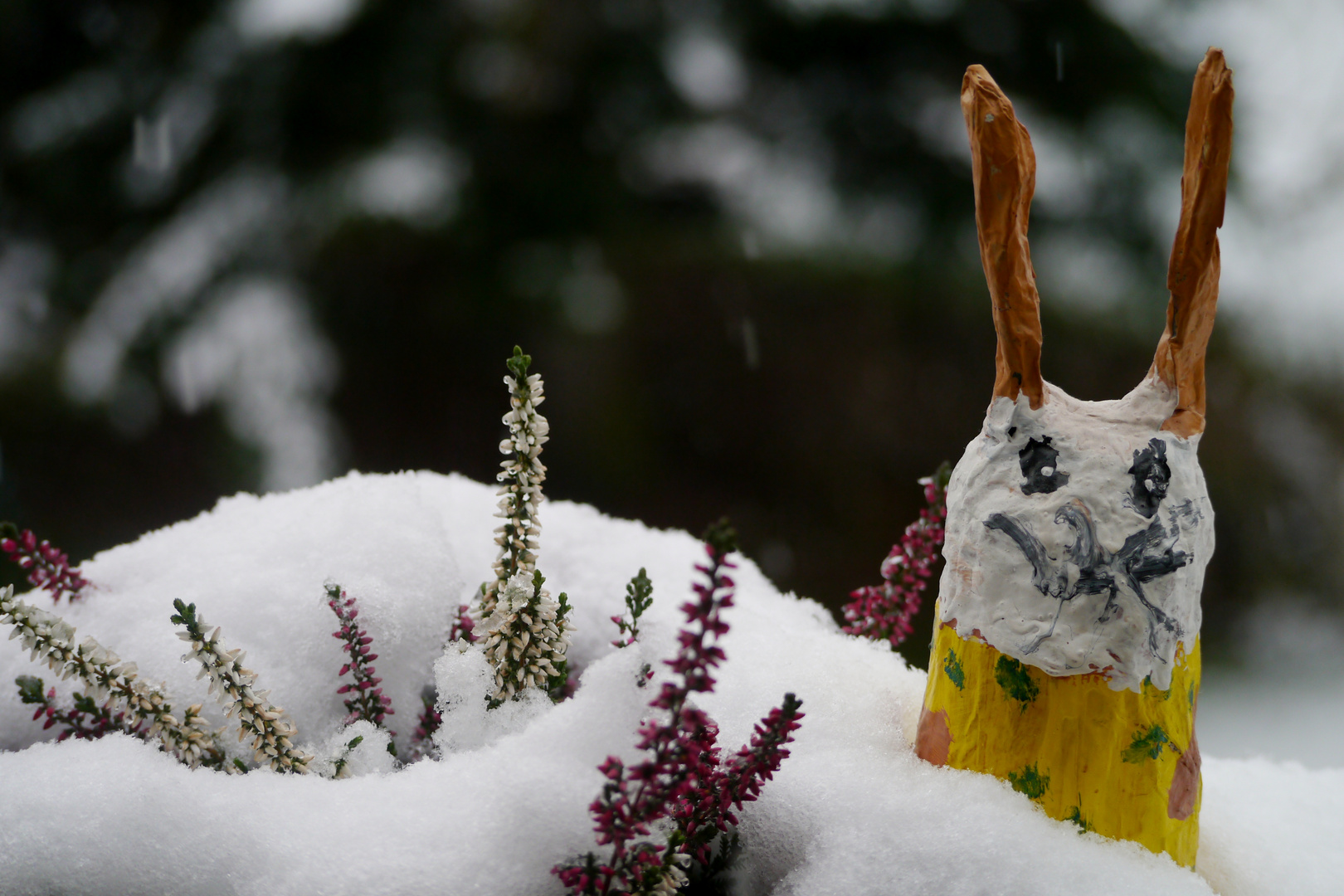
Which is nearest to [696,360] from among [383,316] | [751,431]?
[751,431]

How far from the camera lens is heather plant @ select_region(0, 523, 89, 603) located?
519 mm

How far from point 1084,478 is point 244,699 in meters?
0.49

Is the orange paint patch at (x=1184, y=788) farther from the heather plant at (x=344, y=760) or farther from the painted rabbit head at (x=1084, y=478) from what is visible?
the heather plant at (x=344, y=760)

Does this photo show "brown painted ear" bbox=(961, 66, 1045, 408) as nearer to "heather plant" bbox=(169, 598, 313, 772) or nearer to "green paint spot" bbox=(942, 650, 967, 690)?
"green paint spot" bbox=(942, 650, 967, 690)

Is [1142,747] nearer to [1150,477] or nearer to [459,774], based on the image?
[1150,477]

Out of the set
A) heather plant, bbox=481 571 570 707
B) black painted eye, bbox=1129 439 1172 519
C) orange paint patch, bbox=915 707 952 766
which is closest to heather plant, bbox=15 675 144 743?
heather plant, bbox=481 571 570 707

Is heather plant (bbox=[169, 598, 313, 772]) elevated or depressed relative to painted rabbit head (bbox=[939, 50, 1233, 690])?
depressed

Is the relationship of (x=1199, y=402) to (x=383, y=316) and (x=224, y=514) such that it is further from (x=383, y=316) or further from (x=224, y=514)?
(x=383, y=316)

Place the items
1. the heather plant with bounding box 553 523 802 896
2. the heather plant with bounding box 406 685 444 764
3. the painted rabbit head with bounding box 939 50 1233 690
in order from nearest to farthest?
the heather plant with bounding box 553 523 802 896
the painted rabbit head with bounding box 939 50 1233 690
the heather plant with bounding box 406 685 444 764

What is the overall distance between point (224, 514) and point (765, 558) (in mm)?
1248

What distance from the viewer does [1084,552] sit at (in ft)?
1.44

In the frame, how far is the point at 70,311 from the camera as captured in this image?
1731 mm

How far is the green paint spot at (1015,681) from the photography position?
0.46 meters

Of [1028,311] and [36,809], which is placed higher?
[1028,311]
